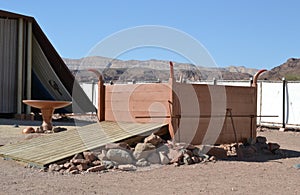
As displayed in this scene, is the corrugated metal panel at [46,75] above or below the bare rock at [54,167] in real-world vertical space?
above

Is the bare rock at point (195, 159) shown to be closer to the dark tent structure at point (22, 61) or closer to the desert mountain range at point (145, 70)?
the dark tent structure at point (22, 61)

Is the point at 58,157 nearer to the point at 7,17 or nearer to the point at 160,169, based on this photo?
the point at 160,169

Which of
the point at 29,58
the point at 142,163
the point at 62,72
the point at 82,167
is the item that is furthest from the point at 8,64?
the point at 82,167

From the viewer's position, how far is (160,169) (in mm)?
8812

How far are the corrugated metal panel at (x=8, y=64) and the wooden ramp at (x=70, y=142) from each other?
1131cm

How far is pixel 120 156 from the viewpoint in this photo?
902 cm

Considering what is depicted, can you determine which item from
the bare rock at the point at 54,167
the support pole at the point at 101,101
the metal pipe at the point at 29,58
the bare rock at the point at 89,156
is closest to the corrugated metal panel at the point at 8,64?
the metal pipe at the point at 29,58

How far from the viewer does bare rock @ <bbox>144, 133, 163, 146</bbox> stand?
382 inches

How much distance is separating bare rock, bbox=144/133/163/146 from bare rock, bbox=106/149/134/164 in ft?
2.29

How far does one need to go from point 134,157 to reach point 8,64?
46.6 ft

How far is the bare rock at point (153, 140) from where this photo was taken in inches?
382

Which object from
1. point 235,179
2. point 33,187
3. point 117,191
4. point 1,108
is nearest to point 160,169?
point 235,179

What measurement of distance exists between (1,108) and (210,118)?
13530 mm

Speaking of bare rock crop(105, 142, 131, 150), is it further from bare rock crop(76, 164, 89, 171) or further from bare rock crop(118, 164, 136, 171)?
bare rock crop(76, 164, 89, 171)
